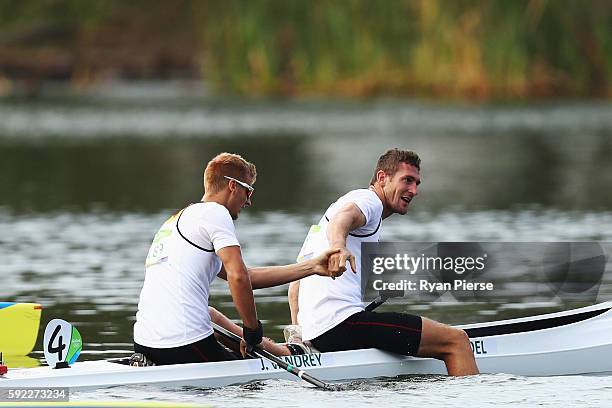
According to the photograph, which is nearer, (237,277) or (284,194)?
(237,277)

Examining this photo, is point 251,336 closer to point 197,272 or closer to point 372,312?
point 197,272

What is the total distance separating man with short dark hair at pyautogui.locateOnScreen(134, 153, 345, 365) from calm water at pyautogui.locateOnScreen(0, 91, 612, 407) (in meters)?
0.40

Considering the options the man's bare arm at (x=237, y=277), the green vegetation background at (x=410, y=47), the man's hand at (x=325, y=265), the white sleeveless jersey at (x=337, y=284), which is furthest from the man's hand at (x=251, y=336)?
the green vegetation background at (x=410, y=47)

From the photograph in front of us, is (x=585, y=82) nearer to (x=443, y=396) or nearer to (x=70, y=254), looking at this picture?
(x=70, y=254)

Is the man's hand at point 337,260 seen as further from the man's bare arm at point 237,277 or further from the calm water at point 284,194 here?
the calm water at point 284,194

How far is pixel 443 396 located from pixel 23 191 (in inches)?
908

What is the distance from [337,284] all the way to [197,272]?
45.6 inches

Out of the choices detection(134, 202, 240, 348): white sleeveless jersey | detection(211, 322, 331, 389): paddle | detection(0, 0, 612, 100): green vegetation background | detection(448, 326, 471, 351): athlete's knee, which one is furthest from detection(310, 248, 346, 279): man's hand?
detection(0, 0, 612, 100): green vegetation background

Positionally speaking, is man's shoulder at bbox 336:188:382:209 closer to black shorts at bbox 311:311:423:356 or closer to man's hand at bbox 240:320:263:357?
black shorts at bbox 311:311:423:356

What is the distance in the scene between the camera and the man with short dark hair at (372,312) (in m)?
12.4

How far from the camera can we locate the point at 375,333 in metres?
12.5

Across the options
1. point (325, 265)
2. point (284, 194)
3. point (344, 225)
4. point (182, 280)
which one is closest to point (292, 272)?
point (325, 265)

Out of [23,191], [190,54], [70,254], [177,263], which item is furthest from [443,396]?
[190,54]

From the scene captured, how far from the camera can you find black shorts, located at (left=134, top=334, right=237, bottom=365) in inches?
470
